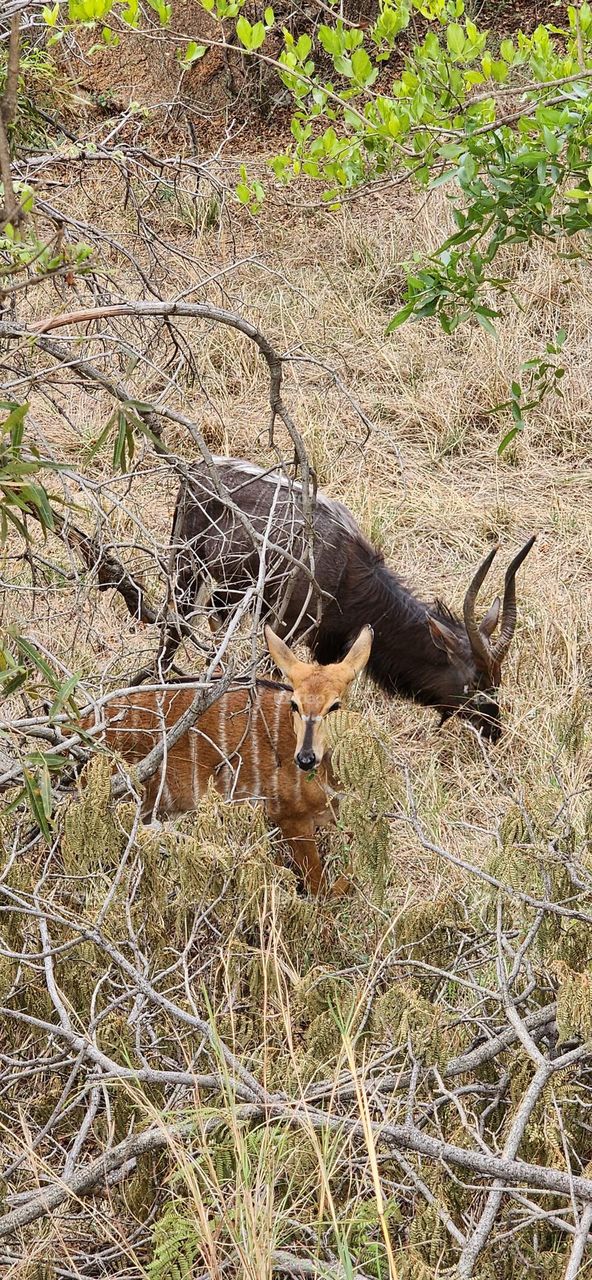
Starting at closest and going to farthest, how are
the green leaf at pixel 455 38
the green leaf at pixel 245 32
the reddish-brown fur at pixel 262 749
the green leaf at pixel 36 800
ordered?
the green leaf at pixel 36 800
the green leaf at pixel 455 38
the green leaf at pixel 245 32
the reddish-brown fur at pixel 262 749

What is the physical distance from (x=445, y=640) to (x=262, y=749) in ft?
4.47

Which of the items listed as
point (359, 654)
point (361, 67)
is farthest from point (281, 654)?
point (361, 67)

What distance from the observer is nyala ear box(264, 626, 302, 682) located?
187 inches

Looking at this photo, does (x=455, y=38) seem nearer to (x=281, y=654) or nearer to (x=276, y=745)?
(x=281, y=654)

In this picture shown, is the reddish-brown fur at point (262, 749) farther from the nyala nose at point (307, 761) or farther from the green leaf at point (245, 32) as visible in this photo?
the green leaf at point (245, 32)

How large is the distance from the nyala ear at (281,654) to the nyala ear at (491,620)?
4.06 feet

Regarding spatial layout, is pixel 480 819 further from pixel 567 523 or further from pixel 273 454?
pixel 273 454

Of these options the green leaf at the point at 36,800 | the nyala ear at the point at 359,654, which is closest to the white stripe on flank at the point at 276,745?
the nyala ear at the point at 359,654

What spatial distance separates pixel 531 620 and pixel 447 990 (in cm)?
300

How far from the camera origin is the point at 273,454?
25.2ft

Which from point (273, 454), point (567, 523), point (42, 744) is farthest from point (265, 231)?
point (42, 744)

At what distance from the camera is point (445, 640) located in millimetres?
5879

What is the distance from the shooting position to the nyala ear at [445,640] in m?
5.84

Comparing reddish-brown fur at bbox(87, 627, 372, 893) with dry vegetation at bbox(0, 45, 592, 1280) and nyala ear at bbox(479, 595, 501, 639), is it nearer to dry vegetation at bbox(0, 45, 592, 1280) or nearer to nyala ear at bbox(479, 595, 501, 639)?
dry vegetation at bbox(0, 45, 592, 1280)
